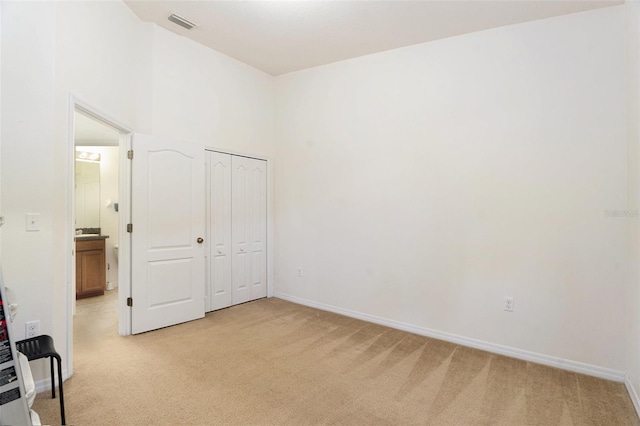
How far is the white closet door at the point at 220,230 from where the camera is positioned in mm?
4117

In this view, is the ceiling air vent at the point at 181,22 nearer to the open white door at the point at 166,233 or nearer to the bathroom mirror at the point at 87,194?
the open white door at the point at 166,233

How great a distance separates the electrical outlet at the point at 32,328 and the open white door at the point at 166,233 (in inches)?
40.9

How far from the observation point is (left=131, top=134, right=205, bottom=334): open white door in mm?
3352

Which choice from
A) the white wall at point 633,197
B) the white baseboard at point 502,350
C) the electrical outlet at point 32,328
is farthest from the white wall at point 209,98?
the white wall at point 633,197

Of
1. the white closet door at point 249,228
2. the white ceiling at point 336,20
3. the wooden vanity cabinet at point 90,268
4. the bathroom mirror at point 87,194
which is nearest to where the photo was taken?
the white ceiling at point 336,20

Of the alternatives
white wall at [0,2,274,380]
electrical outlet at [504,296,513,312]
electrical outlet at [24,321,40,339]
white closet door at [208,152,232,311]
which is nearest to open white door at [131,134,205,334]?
white closet door at [208,152,232,311]

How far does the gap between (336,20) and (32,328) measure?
3572mm

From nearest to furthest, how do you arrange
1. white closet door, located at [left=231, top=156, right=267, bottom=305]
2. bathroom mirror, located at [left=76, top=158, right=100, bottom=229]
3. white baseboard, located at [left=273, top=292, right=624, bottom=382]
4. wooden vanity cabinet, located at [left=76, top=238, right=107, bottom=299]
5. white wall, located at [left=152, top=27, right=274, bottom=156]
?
white baseboard, located at [left=273, top=292, right=624, bottom=382] → white wall, located at [left=152, top=27, right=274, bottom=156] → white closet door, located at [left=231, top=156, right=267, bottom=305] → wooden vanity cabinet, located at [left=76, top=238, right=107, bottom=299] → bathroom mirror, located at [left=76, top=158, right=100, bottom=229]

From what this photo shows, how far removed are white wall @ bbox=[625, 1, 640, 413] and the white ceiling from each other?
52 centimetres

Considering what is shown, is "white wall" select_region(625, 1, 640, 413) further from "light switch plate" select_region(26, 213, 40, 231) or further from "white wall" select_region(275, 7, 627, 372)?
"light switch plate" select_region(26, 213, 40, 231)

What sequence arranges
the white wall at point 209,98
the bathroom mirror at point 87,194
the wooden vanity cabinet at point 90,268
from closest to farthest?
the white wall at point 209,98, the wooden vanity cabinet at point 90,268, the bathroom mirror at point 87,194

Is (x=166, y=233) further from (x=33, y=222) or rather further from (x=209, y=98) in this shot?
(x=209, y=98)

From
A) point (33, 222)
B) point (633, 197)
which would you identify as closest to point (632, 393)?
point (633, 197)

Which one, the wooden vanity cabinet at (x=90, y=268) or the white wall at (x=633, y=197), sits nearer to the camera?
the white wall at (x=633, y=197)
